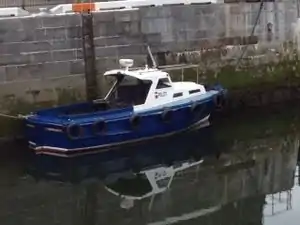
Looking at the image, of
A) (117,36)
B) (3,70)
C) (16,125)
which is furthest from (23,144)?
(117,36)

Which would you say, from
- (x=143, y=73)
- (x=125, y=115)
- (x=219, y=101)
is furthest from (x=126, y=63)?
Answer: (x=219, y=101)

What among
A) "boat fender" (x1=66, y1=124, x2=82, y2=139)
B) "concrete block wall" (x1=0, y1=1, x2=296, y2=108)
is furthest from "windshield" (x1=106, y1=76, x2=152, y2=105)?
"boat fender" (x1=66, y1=124, x2=82, y2=139)

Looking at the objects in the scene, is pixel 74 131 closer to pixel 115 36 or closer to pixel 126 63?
pixel 126 63

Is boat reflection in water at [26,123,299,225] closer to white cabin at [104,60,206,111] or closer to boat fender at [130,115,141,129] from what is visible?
boat fender at [130,115,141,129]

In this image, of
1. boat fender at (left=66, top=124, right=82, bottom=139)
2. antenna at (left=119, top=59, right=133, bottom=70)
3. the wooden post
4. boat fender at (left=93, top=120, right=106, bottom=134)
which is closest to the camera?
boat fender at (left=66, top=124, right=82, bottom=139)

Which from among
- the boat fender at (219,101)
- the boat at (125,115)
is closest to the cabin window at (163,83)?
the boat at (125,115)

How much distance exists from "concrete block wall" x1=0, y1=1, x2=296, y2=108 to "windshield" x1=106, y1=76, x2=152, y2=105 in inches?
35.0

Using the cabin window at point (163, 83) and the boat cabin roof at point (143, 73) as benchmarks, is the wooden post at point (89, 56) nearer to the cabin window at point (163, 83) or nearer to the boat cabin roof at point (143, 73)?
the boat cabin roof at point (143, 73)

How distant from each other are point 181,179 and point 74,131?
227 centimetres

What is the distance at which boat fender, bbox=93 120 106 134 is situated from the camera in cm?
1481

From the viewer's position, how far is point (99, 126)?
585 inches

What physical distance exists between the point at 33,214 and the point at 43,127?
103 inches

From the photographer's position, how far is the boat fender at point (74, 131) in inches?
571

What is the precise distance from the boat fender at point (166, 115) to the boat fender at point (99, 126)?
1386 mm
